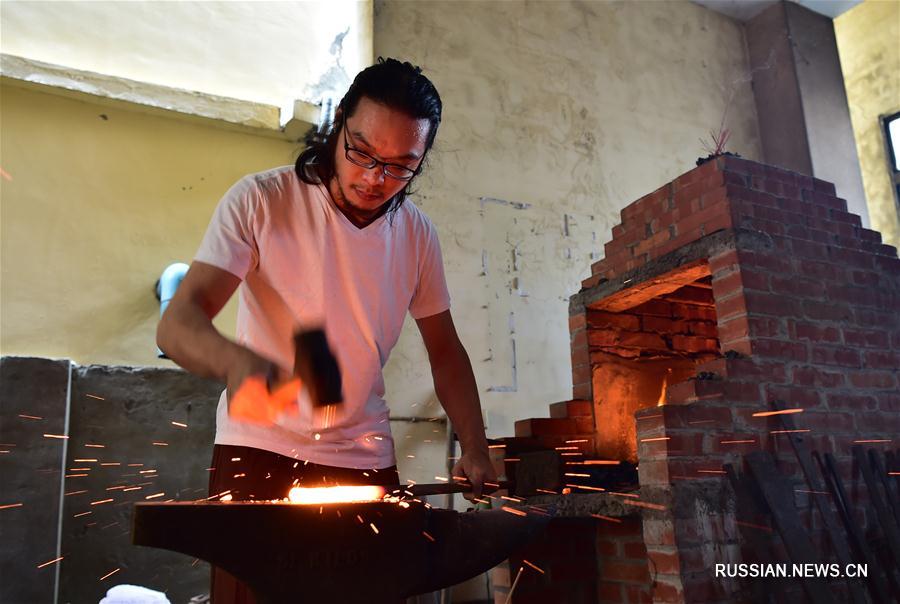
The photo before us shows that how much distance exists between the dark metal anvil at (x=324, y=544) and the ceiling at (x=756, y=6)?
23.6 ft

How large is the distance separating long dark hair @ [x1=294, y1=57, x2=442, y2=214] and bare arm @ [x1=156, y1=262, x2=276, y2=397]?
1.37 feet

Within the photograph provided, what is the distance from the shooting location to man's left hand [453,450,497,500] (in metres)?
2.00

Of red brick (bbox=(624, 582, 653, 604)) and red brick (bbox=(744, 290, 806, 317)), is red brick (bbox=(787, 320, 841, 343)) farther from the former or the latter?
red brick (bbox=(624, 582, 653, 604))

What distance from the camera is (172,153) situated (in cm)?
461

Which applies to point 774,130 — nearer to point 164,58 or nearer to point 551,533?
point 551,533

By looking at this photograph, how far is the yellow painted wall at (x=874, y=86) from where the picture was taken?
721cm

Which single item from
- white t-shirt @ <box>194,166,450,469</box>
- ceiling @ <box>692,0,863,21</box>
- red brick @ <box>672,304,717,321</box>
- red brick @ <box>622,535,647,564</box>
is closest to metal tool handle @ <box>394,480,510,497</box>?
white t-shirt @ <box>194,166,450,469</box>

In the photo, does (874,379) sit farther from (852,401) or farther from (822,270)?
(822,270)

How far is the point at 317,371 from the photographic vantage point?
1309 millimetres

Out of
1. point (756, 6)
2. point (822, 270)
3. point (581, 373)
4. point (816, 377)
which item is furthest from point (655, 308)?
point (756, 6)

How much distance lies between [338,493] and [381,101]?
3.36 feet

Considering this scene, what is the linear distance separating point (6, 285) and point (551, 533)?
3.40 meters

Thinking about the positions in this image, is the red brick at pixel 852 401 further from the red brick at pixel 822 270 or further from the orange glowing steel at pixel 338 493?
the orange glowing steel at pixel 338 493

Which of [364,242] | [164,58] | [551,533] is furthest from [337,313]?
[164,58]
